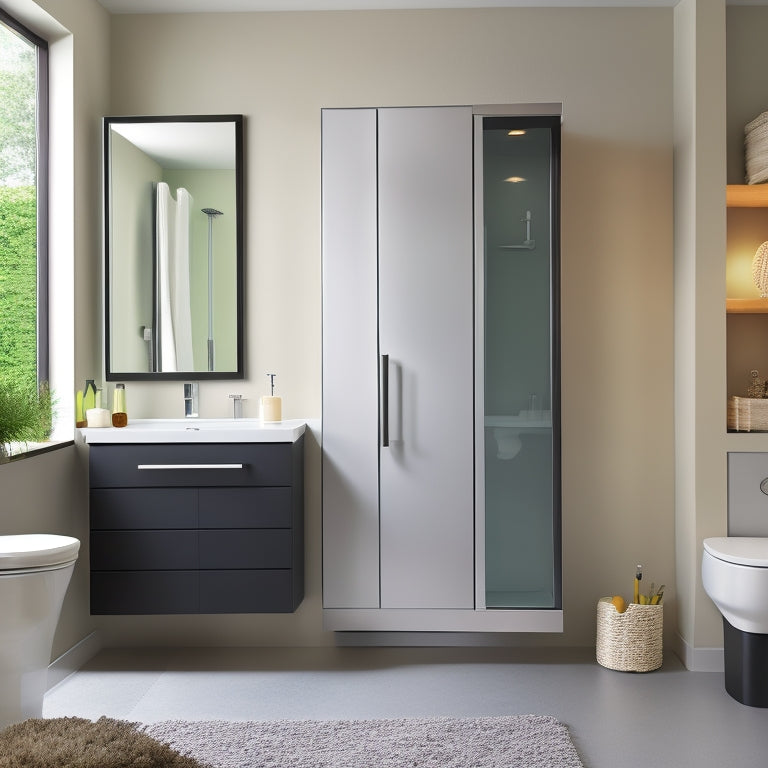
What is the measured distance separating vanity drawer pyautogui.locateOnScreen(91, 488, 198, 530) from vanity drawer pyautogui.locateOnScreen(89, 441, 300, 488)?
0.10 ft

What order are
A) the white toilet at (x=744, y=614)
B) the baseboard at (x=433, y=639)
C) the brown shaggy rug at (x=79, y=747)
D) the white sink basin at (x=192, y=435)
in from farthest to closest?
the baseboard at (x=433, y=639)
the white sink basin at (x=192, y=435)
the white toilet at (x=744, y=614)
the brown shaggy rug at (x=79, y=747)

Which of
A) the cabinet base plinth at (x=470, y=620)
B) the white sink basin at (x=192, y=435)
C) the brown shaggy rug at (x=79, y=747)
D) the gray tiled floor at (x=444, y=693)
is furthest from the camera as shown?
the cabinet base plinth at (x=470, y=620)

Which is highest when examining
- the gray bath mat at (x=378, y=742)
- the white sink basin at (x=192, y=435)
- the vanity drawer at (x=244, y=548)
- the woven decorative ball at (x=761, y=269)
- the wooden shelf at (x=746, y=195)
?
the wooden shelf at (x=746, y=195)

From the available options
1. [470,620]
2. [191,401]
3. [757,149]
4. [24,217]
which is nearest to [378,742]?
[470,620]

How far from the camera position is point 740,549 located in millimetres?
2957

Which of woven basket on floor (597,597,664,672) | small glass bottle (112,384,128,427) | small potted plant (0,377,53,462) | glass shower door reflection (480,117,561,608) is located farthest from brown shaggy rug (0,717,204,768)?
woven basket on floor (597,597,664,672)

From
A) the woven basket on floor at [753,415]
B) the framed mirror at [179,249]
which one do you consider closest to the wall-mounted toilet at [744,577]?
the woven basket on floor at [753,415]

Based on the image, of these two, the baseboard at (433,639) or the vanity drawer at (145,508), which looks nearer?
the vanity drawer at (145,508)

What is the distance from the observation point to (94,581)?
3088 millimetres

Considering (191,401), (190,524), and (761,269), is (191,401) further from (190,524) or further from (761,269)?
(761,269)

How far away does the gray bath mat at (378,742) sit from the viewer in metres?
2.38

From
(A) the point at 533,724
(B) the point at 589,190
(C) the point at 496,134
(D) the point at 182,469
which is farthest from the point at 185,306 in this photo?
(A) the point at 533,724

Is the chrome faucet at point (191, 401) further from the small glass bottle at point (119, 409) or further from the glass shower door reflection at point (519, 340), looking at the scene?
the glass shower door reflection at point (519, 340)

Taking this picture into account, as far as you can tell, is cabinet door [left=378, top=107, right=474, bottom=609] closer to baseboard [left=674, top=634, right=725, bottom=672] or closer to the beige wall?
the beige wall
